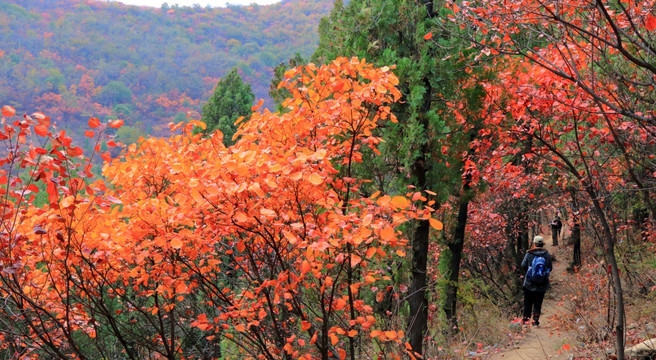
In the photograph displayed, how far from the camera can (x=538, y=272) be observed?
7.51m

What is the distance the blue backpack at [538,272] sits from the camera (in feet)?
24.6

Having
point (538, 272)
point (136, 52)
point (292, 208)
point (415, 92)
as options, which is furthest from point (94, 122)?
point (136, 52)

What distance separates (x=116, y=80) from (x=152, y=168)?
58151mm

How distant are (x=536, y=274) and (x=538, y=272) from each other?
0.15 ft

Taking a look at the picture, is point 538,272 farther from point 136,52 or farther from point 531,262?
point 136,52

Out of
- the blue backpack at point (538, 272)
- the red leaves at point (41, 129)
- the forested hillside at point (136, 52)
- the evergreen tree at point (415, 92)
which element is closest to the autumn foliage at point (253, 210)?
the red leaves at point (41, 129)

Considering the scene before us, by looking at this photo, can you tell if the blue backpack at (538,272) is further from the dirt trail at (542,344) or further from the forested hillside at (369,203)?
the dirt trail at (542,344)

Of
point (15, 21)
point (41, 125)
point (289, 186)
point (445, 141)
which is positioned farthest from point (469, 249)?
point (15, 21)

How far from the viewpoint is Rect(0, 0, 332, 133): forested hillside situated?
169ft

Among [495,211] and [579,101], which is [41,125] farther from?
[495,211]

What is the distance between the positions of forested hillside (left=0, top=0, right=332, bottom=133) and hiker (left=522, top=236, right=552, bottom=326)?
4668cm

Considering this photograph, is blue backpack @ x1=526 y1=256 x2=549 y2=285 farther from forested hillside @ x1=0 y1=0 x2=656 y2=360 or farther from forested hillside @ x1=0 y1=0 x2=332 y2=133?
forested hillside @ x1=0 y1=0 x2=332 y2=133

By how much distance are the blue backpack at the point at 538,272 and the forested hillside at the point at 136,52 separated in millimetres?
46850

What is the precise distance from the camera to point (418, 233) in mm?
5570
